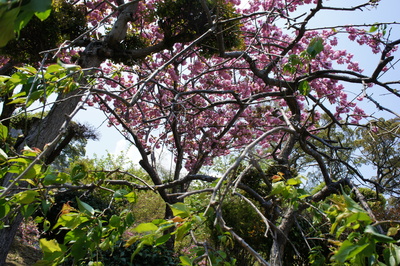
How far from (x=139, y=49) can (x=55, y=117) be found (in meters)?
1.73

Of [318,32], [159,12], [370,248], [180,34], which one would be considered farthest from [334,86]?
[370,248]

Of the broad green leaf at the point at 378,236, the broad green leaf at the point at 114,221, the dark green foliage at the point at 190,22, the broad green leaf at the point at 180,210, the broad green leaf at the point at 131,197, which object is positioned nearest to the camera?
Result: the broad green leaf at the point at 378,236

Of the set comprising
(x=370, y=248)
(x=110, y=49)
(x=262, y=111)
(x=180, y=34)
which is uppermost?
(x=180, y=34)

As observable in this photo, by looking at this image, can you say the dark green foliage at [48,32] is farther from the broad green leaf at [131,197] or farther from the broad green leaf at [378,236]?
the broad green leaf at [378,236]

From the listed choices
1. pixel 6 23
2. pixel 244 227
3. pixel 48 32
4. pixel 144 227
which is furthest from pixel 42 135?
pixel 244 227

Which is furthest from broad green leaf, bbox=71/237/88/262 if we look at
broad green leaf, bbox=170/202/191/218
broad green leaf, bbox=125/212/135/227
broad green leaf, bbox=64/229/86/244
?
broad green leaf, bbox=170/202/191/218

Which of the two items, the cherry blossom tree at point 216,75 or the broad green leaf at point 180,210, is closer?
the broad green leaf at point 180,210

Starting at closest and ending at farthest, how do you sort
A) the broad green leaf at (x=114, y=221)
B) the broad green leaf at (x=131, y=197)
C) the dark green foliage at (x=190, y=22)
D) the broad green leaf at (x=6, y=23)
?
the broad green leaf at (x=6, y=23)
the broad green leaf at (x=114, y=221)
the broad green leaf at (x=131, y=197)
the dark green foliage at (x=190, y=22)

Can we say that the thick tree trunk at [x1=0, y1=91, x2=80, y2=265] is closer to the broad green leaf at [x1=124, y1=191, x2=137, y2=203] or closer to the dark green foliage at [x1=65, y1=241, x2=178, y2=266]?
the dark green foliage at [x1=65, y1=241, x2=178, y2=266]

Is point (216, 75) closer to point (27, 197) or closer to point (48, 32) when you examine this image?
point (48, 32)

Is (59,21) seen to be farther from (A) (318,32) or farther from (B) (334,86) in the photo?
(B) (334,86)

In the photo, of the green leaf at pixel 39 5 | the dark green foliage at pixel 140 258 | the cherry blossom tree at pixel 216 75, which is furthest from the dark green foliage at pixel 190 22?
the green leaf at pixel 39 5

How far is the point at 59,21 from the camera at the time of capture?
423cm

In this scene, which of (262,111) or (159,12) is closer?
(159,12)
